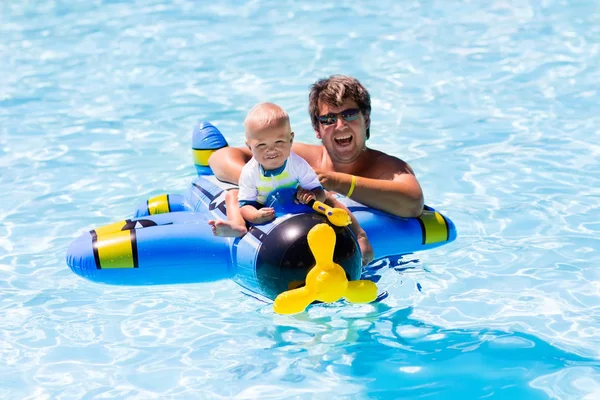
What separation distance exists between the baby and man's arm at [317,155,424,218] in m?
0.25

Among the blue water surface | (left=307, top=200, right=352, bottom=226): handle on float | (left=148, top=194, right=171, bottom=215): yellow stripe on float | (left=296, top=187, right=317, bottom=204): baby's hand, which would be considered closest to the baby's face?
(left=296, top=187, right=317, bottom=204): baby's hand

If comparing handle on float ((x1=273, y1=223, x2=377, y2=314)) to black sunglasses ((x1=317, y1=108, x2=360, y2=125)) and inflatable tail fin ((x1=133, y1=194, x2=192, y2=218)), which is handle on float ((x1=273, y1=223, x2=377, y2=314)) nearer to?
black sunglasses ((x1=317, y1=108, x2=360, y2=125))

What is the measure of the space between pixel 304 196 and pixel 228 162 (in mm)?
959

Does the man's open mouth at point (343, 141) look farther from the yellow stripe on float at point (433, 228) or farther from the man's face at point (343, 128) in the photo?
the yellow stripe on float at point (433, 228)

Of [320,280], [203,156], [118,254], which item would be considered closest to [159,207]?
[203,156]

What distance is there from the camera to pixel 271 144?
11.8 feet

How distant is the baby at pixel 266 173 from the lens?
357cm

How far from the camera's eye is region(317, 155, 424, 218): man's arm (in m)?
4.07

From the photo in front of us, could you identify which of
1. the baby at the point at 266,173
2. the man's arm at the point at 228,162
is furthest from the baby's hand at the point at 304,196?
the man's arm at the point at 228,162

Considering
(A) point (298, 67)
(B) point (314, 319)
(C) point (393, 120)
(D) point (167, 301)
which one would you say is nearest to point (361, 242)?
(B) point (314, 319)

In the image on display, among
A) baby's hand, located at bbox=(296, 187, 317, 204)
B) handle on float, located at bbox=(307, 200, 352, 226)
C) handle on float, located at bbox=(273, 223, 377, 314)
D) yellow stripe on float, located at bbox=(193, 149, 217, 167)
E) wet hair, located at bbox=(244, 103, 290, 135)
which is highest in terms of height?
wet hair, located at bbox=(244, 103, 290, 135)

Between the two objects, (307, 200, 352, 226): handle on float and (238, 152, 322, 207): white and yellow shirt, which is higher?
(238, 152, 322, 207): white and yellow shirt

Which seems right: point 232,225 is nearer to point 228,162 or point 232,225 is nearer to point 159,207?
point 228,162

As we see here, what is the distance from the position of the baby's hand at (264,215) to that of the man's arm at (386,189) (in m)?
0.40
